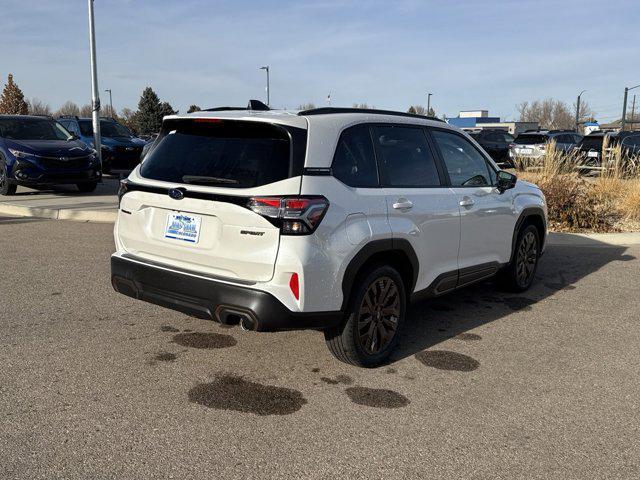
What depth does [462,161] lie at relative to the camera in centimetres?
524

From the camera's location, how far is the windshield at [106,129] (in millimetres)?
17233

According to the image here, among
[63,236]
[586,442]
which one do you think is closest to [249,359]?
[586,442]

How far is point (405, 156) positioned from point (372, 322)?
1285 millimetres

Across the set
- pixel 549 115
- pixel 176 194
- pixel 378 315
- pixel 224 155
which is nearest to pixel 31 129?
pixel 176 194

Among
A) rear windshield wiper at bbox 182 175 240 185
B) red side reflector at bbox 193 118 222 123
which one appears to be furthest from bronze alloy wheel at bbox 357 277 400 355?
red side reflector at bbox 193 118 222 123

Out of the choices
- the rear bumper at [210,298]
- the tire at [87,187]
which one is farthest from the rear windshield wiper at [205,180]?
the tire at [87,187]

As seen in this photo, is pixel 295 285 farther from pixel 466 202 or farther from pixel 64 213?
pixel 64 213

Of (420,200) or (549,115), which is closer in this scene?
(420,200)

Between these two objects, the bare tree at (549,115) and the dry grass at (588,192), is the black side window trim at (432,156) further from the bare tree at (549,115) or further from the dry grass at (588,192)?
the bare tree at (549,115)

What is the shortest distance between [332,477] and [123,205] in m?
2.50

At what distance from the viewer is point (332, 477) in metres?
2.86

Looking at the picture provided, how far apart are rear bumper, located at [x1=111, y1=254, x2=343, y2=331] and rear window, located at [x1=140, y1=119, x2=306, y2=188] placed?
0.62 metres

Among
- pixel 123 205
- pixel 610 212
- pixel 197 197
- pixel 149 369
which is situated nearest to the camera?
pixel 197 197

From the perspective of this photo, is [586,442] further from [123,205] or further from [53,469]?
[123,205]
